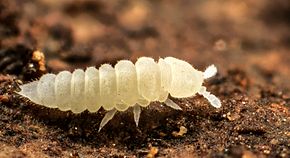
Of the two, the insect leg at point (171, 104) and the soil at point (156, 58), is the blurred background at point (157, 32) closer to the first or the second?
the soil at point (156, 58)

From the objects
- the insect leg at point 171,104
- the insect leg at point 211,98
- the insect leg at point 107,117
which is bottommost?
the insect leg at point 107,117

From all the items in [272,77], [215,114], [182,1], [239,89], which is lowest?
[215,114]

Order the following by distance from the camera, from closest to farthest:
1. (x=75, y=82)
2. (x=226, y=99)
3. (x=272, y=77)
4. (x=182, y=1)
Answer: (x=75, y=82) < (x=226, y=99) < (x=272, y=77) < (x=182, y=1)

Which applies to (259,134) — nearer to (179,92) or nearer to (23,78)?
(179,92)

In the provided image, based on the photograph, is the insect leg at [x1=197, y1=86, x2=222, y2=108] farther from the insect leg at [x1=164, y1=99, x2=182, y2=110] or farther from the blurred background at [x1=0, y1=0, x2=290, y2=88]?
the blurred background at [x1=0, y1=0, x2=290, y2=88]

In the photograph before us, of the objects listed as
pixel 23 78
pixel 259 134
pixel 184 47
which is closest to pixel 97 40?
pixel 184 47

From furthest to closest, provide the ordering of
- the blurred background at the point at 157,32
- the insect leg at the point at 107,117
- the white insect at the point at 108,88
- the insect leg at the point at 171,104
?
the blurred background at the point at 157,32 → the insect leg at the point at 171,104 → the insect leg at the point at 107,117 → the white insect at the point at 108,88

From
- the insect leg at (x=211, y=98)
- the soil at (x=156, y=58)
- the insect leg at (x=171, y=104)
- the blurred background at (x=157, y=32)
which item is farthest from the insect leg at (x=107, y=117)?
the blurred background at (x=157, y=32)

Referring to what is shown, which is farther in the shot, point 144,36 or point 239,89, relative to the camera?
point 144,36
